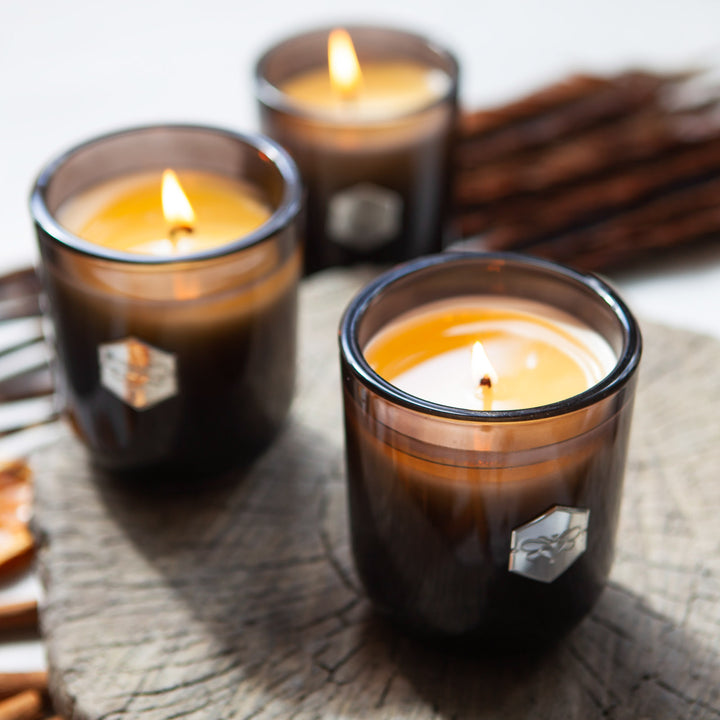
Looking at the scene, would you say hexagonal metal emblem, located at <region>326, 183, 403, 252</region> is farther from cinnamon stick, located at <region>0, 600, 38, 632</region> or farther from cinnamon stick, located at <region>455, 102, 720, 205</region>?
cinnamon stick, located at <region>0, 600, 38, 632</region>

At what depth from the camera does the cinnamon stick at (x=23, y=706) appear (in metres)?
0.69

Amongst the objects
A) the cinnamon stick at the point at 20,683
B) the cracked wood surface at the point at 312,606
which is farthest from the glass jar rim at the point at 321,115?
the cinnamon stick at the point at 20,683

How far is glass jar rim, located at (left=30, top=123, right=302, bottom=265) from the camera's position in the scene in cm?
68

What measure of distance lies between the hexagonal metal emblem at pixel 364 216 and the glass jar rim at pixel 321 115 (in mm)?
62

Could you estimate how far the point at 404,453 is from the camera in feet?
1.91

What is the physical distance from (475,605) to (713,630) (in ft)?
0.53

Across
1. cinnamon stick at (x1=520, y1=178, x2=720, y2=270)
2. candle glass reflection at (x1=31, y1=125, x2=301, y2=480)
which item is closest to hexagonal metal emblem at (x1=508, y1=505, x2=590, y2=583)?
candle glass reflection at (x1=31, y1=125, x2=301, y2=480)

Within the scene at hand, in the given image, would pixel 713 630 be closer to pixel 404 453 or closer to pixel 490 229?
pixel 404 453

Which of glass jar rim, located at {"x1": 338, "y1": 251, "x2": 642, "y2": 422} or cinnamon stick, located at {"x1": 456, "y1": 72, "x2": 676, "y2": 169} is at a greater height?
glass jar rim, located at {"x1": 338, "y1": 251, "x2": 642, "y2": 422}

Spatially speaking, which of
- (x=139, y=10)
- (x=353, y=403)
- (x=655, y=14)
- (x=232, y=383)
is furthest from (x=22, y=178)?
(x=655, y=14)

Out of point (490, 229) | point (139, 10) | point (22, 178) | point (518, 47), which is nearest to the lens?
point (490, 229)

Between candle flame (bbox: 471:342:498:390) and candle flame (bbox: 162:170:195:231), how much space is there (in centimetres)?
25

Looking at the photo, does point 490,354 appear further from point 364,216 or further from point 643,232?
point 643,232

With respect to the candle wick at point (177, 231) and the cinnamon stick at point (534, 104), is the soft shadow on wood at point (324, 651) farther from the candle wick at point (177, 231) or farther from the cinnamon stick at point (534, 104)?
the cinnamon stick at point (534, 104)
